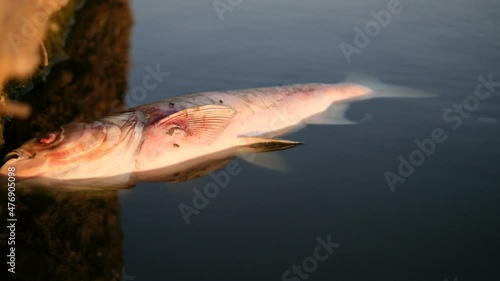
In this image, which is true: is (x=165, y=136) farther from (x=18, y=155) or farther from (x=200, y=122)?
(x=18, y=155)

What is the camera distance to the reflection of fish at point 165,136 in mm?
4312

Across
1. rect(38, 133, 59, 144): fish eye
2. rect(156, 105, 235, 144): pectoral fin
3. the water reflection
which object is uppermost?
rect(156, 105, 235, 144): pectoral fin

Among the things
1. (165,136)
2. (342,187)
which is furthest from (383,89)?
(165,136)

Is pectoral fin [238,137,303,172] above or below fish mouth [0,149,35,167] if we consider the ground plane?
above

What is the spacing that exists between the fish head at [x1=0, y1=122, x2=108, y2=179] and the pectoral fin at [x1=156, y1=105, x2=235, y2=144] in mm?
640

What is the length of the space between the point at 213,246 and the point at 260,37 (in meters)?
5.54

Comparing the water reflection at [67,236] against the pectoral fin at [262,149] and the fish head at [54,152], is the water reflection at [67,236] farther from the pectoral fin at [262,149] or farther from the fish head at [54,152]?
the pectoral fin at [262,149]

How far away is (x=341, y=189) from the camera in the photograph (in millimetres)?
4531

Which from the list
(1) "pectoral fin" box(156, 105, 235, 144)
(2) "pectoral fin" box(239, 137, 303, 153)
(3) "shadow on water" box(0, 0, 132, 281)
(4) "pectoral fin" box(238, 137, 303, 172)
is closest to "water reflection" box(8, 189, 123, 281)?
(3) "shadow on water" box(0, 0, 132, 281)

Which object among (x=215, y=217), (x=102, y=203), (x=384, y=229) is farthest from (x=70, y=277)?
(x=384, y=229)

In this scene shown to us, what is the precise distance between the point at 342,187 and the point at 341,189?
0.04m

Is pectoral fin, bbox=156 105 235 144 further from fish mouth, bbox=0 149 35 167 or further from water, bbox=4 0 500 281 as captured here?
fish mouth, bbox=0 149 35 167

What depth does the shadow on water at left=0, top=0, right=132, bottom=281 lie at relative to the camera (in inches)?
142

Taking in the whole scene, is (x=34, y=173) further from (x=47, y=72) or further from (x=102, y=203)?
(x=47, y=72)
